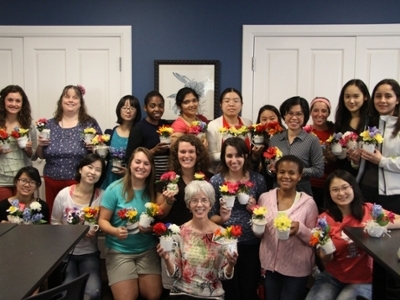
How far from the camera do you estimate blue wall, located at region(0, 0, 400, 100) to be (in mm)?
4207

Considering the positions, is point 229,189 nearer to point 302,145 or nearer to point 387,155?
point 302,145

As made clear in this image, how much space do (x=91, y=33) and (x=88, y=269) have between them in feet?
7.87

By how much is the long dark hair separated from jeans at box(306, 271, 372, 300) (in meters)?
0.38

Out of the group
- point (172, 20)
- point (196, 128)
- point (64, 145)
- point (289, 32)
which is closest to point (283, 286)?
point (196, 128)

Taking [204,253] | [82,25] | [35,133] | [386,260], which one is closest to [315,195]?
[204,253]

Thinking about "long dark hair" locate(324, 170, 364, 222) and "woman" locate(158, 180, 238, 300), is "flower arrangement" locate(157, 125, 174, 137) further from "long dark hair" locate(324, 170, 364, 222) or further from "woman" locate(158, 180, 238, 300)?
"long dark hair" locate(324, 170, 364, 222)

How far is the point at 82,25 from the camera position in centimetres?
429

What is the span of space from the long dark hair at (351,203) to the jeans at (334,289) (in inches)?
14.9

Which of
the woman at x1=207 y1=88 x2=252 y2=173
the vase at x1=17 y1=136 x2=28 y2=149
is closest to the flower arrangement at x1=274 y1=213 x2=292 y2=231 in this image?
the woman at x1=207 y1=88 x2=252 y2=173

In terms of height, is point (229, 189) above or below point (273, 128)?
below

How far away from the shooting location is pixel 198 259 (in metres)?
2.56

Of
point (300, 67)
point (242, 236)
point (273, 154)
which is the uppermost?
point (300, 67)

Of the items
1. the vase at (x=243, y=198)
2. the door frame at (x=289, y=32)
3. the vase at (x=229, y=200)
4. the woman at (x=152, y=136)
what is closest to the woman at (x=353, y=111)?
the vase at (x=243, y=198)

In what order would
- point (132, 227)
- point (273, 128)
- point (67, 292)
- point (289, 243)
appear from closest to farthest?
point (67, 292)
point (289, 243)
point (132, 227)
point (273, 128)
